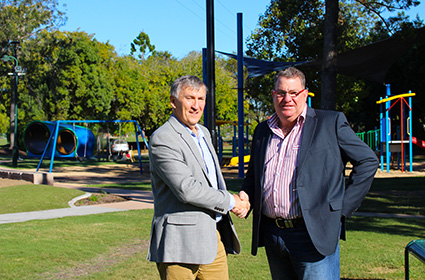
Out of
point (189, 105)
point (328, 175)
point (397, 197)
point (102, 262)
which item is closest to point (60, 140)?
point (397, 197)

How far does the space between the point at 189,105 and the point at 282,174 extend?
0.75 m

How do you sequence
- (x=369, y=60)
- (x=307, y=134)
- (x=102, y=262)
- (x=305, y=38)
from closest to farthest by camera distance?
(x=307, y=134), (x=102, y=262), (x=369, y=60), (x=305, y=38)

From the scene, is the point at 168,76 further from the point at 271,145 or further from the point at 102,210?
the point at 271,145

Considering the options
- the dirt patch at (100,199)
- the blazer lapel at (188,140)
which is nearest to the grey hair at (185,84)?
the blazer lapel at (188,140)

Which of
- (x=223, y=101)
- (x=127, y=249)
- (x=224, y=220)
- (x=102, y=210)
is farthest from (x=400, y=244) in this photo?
(x=223, y=101)

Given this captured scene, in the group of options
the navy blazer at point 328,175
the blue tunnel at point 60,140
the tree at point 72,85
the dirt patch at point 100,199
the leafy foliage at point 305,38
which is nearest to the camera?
the navy blazer at point 328,175

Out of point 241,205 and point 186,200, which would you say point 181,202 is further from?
point 241,205

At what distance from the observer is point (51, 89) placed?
36094 millimetres

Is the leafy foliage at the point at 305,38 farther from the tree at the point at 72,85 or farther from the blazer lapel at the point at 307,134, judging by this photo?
the blazer lapel at the point at 307,134

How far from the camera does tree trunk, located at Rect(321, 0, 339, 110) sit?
15.0 m

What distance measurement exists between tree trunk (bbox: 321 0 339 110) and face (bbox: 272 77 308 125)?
12.2 metres

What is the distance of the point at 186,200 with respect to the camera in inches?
116

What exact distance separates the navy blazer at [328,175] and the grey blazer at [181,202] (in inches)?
13.4

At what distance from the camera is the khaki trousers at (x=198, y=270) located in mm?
3094
